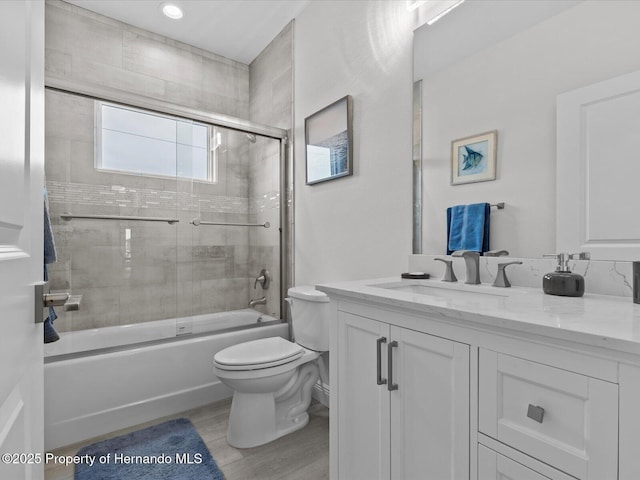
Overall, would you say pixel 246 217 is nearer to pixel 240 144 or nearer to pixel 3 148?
A: pixel 240 144

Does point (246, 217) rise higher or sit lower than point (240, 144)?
lower

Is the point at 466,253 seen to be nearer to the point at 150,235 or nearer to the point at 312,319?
the point at 312,319

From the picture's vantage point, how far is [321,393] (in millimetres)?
2105

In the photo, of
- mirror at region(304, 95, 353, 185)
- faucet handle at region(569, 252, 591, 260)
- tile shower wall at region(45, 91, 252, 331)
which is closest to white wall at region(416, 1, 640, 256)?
faucet handle at region(569, 252, 591, 260)

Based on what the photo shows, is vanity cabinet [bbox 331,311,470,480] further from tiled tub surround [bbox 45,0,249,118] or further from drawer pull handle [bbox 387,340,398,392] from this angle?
tiled tub surround [bbox 45,0,249,118]

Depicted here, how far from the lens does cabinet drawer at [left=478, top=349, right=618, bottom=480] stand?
579 mm

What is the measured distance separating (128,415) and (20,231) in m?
1.73

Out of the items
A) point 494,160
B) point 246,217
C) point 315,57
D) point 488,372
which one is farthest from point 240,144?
point 488,372

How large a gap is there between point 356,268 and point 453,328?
Answer: 111 centimetres

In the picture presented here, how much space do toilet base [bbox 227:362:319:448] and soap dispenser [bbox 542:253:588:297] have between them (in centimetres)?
139

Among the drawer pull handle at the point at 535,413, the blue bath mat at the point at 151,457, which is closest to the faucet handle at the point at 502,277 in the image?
the drawer pull handle at the point at 535,413

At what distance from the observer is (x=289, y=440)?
171 centimetres

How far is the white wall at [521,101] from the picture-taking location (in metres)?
1.02

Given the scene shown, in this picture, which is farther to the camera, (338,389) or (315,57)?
(315,57)
